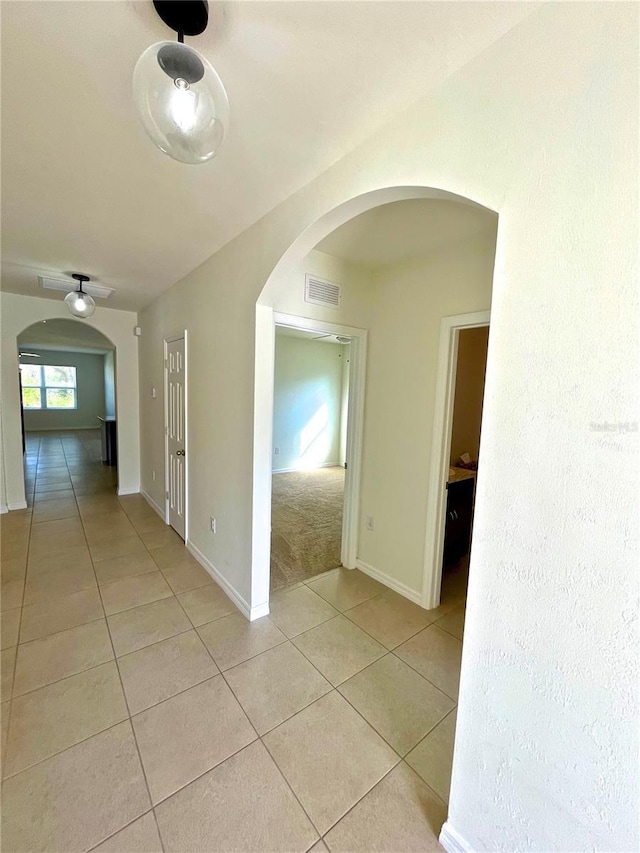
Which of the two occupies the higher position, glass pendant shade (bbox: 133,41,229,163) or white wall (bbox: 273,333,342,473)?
glass pendant shade (bbox: 133,41,229,163)

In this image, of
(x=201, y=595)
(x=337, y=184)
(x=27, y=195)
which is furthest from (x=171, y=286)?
(x=201, y=595)

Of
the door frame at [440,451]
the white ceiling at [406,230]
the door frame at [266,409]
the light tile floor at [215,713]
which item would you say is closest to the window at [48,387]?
the light tile floor at [215,713]

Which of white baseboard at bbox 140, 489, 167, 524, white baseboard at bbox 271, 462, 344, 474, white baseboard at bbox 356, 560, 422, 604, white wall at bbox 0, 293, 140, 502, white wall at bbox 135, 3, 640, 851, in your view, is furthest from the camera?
white baseboard at bbox 271, 462, 344, 474

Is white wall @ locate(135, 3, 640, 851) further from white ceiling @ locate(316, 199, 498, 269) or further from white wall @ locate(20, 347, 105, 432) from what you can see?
white wall @ locate(20, 347, 105, 432)

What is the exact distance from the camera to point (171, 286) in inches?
137

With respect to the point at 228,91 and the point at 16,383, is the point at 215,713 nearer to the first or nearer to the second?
the point at 228,91

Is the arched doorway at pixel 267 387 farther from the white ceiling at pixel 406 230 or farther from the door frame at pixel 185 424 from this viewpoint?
the door frame at pixel 185 424

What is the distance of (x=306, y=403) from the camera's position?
683 cm

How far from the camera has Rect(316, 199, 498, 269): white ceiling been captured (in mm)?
1825

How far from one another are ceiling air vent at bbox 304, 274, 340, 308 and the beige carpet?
2248mm

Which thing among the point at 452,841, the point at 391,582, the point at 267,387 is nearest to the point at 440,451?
the point at 391,582

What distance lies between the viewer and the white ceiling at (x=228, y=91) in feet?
3.06

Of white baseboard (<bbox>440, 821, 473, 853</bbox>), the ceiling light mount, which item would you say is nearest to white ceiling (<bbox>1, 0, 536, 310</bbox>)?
the ceiling light mount

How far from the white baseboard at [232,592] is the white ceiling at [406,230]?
2.55m
